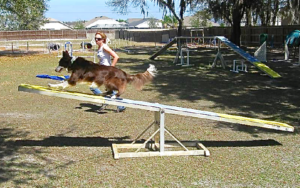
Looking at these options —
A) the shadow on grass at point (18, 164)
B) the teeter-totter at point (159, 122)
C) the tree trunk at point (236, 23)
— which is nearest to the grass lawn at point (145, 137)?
the shadow on grass at point (18, 164)

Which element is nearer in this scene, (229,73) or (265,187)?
(265,187)

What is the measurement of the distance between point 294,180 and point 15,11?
92.1 feet

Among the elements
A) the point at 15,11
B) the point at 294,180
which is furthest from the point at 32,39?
the point at 294,180

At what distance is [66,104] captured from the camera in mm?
10047

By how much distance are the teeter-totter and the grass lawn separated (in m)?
0.14

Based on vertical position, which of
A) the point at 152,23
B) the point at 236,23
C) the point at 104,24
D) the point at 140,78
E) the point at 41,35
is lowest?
the point at 140,78

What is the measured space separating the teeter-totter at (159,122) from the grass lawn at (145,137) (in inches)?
5.6

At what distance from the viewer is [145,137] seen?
7066 mm

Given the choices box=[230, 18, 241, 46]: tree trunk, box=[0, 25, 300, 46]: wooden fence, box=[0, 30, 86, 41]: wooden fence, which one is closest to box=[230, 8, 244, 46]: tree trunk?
box=[230, 18, 241, 46]: tree trunk

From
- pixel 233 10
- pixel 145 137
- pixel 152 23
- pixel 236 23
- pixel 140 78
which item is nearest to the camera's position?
pixel 140 78

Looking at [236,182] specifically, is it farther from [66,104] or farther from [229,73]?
[229,73]

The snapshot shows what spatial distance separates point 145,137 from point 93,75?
1501 millimetres

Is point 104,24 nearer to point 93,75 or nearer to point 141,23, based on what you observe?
point 141,23

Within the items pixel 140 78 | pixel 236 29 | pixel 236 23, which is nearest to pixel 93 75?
pixel 140 78
